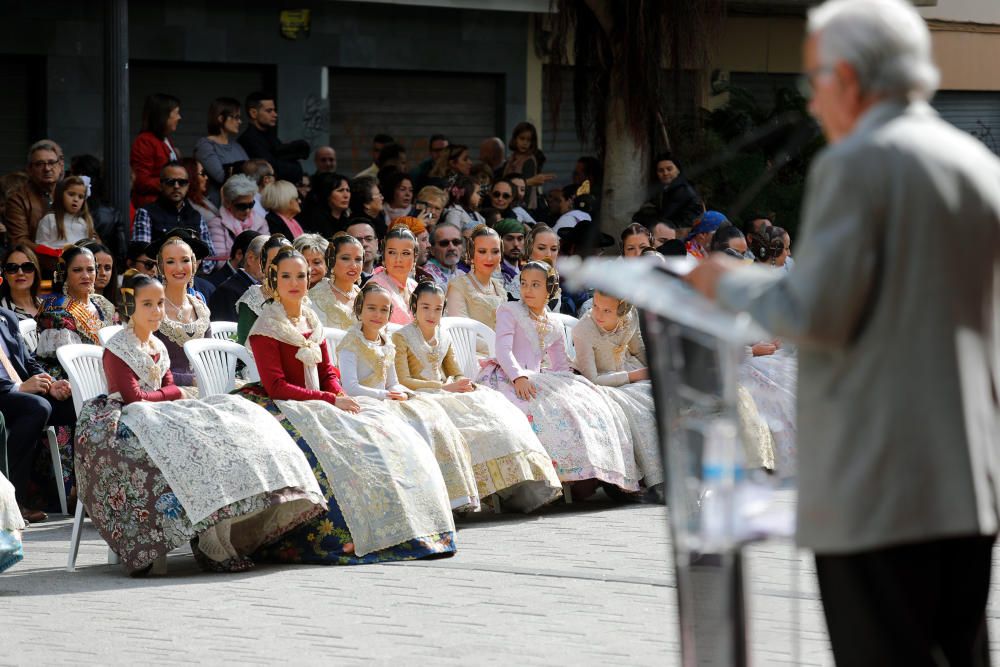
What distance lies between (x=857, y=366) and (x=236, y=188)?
28.2 ft

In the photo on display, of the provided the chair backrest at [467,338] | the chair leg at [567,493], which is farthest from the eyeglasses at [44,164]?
the chair leg at [567,493]

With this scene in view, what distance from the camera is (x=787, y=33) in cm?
2077

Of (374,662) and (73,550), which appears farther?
(73,550)

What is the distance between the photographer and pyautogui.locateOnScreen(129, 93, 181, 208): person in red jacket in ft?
39.7

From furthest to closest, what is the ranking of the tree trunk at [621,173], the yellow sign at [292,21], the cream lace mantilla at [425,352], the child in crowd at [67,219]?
the yellow sign at [292,21] → the tree trunk at [621,173] → the child in crowd at [67,219] → the cream lace mantilla at [425,352]

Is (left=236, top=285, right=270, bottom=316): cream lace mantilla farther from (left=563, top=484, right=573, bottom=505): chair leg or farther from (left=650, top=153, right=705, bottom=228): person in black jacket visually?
(left=650, top=153, right=705, bottom=228): person in black jacket

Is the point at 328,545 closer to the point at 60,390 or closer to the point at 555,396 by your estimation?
the point at 555,396

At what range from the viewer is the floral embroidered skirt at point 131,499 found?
23.4ft

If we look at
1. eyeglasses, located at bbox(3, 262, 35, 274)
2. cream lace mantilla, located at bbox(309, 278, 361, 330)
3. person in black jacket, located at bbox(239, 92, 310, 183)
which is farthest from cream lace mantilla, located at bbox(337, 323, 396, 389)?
person in black jacket, located at bbox(239, 92, 310, 183)

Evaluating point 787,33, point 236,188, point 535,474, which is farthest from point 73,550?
point 787,33

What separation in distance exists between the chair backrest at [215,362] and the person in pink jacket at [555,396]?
156 cm

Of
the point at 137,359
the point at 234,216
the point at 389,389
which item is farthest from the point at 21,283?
the point at 389,389

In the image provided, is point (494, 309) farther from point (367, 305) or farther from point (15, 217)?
point (15, 217)

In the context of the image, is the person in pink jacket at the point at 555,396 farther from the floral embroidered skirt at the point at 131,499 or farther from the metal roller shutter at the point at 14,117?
the metal roller shutter at the point at 14,117
